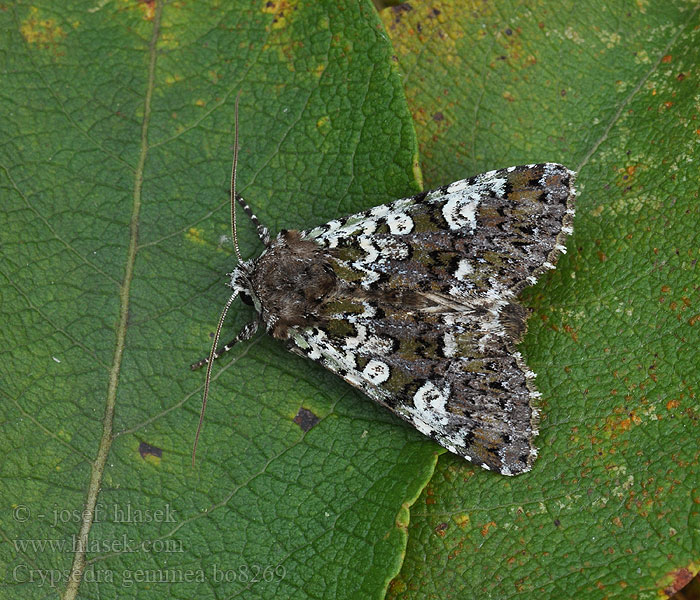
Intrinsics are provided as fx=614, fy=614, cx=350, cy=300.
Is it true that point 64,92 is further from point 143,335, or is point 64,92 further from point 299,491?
point 299,491

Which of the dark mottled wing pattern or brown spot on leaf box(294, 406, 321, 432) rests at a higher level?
the dark mottled wing pattern

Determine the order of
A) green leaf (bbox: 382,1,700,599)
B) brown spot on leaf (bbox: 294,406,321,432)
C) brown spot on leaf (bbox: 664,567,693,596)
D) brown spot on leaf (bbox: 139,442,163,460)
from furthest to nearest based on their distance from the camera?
brown spot on leaf (bbox: 294,406,321,432)
brown spot on leaf (bbox: 139,442,163,460)
green leaf (bbox: 382,1,700,599)
brown spot on leaf (bbox: 664,567,693,596)

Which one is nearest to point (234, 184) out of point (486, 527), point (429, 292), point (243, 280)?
point (243, 280)

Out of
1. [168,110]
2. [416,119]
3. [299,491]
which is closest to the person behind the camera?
[299,491]

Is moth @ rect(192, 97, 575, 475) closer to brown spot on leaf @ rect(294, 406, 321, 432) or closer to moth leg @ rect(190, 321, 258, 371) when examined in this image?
moth leg @ rect(190, 321, 258, 371)

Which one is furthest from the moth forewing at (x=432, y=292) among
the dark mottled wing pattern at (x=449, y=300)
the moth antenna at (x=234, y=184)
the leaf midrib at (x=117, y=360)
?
the leaf midrib at (x=117, y=360)

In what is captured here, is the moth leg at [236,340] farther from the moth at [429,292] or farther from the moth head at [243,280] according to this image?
the moth head at [243,280]

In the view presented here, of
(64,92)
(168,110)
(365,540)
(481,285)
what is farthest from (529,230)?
(64,92)

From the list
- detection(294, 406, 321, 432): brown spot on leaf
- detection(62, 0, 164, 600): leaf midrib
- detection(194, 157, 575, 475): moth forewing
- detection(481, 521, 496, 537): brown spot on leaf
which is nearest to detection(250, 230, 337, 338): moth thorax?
detection(194, 157, 575, 475): moth forewing
